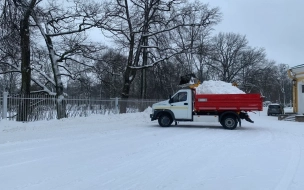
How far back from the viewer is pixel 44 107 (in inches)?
692

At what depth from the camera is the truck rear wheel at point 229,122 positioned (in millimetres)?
16594

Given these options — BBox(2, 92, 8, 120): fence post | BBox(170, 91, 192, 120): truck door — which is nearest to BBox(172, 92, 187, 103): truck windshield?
BBox(170, 91, 192, 120): truck door

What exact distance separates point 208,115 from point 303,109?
18.1 m

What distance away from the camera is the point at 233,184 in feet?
19.8

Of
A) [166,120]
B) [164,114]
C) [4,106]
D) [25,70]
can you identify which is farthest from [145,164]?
[25,70]

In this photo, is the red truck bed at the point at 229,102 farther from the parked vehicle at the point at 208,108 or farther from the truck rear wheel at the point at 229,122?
the truck rear wheel at the point at 229,122

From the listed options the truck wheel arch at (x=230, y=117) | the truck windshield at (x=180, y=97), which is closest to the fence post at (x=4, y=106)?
the truck windshield at (x=180, y=97)

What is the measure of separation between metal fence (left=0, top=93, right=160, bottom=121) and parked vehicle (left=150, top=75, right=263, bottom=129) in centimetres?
552

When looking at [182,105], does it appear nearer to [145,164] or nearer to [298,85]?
[145,164]

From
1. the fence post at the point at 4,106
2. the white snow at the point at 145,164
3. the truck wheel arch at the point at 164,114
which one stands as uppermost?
the fence post at the point at 4,106

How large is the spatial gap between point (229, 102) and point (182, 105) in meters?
2.65

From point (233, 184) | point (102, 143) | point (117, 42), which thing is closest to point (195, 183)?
point (233, 184)

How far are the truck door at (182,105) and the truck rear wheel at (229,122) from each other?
195 cm

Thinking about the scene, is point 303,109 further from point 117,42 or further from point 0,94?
point 0,94
